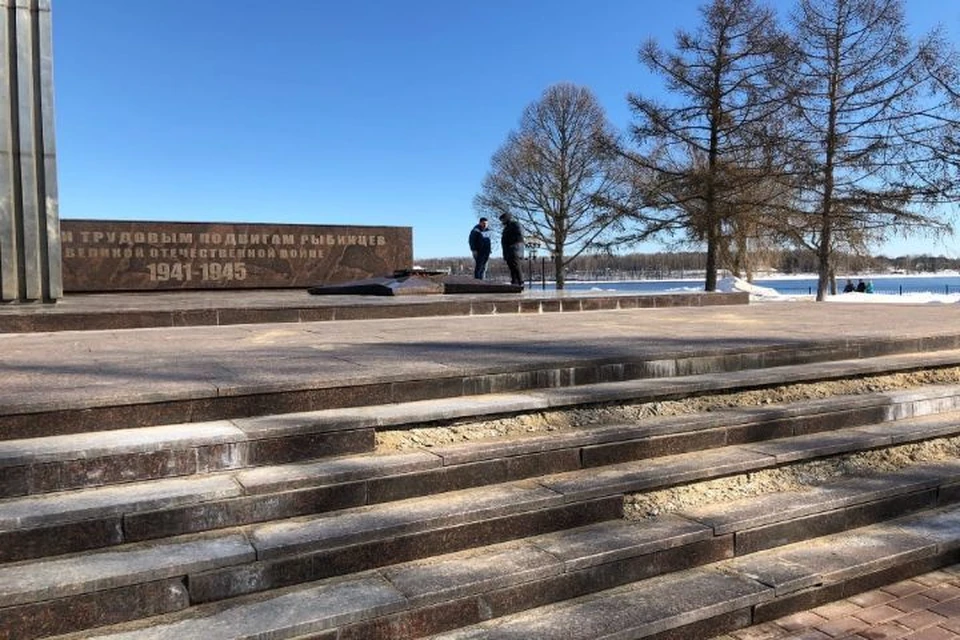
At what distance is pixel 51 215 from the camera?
8734 mm

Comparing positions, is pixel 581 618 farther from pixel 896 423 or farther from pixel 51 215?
pixel 51 215

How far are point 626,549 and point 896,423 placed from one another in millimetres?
2782

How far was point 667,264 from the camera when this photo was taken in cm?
5347

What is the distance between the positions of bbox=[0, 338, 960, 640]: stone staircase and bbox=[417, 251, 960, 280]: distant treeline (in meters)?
11.8

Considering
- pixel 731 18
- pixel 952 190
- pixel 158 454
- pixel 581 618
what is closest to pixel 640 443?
pixel 581 618

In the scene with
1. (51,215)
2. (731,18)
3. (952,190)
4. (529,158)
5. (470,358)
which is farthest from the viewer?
(529,158)

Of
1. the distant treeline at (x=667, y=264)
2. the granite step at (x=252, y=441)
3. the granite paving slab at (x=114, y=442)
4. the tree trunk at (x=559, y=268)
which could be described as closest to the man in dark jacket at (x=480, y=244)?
the distant treeline at (x=667, y=264)

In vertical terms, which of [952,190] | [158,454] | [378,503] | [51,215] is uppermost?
[952,190]

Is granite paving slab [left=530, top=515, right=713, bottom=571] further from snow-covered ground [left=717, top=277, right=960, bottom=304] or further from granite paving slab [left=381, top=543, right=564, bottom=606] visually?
snow-covered ground [left=717, top=277, right=960, bottom=304]

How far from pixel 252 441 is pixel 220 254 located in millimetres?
12697

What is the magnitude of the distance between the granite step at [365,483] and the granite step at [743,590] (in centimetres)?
51

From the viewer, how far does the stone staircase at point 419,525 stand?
2666 mm

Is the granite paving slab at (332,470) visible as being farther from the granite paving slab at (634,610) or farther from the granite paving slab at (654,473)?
the granite paving slab at (634,610)

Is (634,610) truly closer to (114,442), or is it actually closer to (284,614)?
(284,614)
